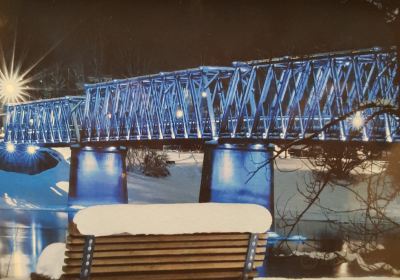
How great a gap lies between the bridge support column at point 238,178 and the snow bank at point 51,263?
68.2 feet

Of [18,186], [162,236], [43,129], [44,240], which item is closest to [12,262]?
[44,240]

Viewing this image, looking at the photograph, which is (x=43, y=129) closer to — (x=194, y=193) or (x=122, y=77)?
(x=122, y=77)

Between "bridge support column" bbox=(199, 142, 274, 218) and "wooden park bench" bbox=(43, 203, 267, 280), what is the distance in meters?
21.2

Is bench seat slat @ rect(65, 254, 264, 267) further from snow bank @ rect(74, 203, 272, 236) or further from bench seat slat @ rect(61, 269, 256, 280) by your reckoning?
snow bank @ rect(74, 203, 272, 236)

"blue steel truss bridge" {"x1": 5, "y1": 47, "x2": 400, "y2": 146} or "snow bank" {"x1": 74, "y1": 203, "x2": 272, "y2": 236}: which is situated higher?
A: "blue steel truss bridge" {"x1": 5, "y1": 47, "x2": 400, "y2": 146}

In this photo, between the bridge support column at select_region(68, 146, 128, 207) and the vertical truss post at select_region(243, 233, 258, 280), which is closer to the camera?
the vertical truss post at select_region(243, 233, 258, 280)

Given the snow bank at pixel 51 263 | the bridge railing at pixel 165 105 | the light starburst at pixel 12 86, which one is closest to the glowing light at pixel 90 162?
the bridge railing at pixel 165 105

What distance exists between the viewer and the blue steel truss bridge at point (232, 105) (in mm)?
23281

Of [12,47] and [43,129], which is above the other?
[12,47]

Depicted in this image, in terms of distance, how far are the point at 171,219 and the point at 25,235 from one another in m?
27.1

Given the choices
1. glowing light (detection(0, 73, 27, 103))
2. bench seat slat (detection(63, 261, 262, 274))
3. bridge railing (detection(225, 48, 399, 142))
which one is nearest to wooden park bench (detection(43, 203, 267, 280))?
bench seat slat (detection(63, 261, 262, 274))

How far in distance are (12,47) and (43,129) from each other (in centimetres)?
1820

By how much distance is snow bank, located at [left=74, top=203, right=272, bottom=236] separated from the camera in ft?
19.5

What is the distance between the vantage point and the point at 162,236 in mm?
6406
